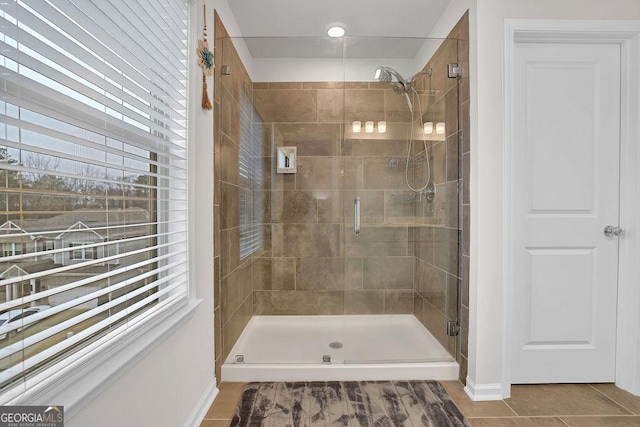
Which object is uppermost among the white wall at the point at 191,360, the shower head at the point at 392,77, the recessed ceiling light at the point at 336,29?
the recessed ceiling light at the point at 336,29

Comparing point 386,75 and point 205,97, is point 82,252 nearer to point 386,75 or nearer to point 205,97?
point 205,97

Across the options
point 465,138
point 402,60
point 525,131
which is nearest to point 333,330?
point 465,138

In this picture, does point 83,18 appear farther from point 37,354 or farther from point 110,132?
point 37,354

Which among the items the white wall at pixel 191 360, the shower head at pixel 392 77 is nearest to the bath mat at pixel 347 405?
the white wall at pixel 191 360

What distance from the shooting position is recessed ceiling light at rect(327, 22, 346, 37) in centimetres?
258

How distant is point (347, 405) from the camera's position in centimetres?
183

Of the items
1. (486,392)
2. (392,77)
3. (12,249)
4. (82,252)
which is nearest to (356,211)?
(392,77)

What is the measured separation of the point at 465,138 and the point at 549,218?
0.70 metres

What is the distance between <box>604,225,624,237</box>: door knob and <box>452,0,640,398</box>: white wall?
69cm

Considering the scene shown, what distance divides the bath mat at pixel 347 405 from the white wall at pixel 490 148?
33cm

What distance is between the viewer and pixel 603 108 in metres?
2.01

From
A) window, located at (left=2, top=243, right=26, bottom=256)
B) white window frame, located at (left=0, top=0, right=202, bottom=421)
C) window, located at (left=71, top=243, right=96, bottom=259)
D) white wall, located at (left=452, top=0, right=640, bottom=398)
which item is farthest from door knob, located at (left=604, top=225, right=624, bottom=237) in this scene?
window, located at (left=2, top=243, right=26, bottom=256)

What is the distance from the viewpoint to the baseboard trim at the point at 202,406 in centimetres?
162

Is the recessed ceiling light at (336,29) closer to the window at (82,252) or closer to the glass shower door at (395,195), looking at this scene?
the glass shower door at (395,195)
